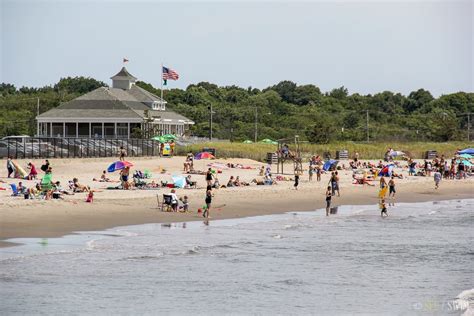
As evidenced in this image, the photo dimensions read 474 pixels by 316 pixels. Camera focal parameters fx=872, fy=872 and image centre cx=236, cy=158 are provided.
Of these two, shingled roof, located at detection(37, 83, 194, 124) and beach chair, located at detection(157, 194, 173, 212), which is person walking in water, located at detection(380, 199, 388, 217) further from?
shingled roof, located at detection(37, 83, 194, 124)

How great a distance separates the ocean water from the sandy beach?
155 centimetres

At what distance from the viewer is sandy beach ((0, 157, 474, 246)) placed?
2770 centimetres

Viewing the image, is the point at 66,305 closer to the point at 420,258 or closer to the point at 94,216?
the point at 420,258

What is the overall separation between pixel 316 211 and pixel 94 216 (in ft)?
34.0

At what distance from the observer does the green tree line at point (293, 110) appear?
88.0 meters

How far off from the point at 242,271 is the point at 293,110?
91672 mm

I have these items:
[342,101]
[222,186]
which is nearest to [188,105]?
[342,101]

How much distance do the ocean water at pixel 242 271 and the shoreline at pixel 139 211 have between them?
0.98 metres

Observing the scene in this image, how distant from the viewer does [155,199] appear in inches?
1345

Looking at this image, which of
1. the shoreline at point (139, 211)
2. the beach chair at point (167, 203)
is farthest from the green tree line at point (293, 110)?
the beach chair at point (167, 203)

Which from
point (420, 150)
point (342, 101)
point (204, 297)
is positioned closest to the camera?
point (204, 297)

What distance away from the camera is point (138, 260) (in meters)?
21.9

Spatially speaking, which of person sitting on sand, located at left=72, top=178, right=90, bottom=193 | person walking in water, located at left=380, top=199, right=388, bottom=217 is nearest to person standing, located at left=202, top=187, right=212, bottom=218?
person sitting on sand, located at left=72, top=178, right=90, bottom=193

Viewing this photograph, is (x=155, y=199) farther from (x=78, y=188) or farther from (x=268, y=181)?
(x=268, y=181)
